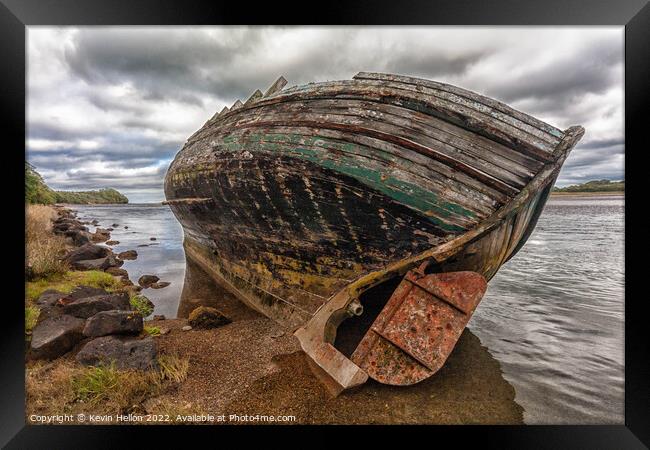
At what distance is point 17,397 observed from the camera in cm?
279

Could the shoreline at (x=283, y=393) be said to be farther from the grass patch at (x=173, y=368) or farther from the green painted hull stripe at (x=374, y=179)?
the green painted hull stripe at (x=374, y=179)

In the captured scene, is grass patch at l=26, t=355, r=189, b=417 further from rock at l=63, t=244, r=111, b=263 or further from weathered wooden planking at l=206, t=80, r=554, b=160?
rock at l=63, t=244, r=111, b=263

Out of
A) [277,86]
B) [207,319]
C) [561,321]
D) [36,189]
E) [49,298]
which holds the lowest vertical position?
[207,319]

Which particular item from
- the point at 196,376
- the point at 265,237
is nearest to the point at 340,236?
the point at 265,237

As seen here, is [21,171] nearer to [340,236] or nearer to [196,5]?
[196,5]

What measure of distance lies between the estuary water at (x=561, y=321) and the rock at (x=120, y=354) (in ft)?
7.24

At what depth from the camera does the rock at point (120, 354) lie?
2914 mm

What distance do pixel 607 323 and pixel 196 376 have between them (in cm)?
479

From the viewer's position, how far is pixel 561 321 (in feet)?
14.2

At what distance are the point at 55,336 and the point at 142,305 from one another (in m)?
2.03

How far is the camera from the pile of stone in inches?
117

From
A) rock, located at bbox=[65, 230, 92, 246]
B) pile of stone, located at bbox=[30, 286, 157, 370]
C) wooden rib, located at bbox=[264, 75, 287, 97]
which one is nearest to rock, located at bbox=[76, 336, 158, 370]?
pile of stone, located at bbox=[30, 286, 157, 370]

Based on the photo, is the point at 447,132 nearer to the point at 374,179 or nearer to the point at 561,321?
the point at 374,179

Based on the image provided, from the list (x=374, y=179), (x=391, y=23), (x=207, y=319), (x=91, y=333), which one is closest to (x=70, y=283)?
(x=91, y=333)
